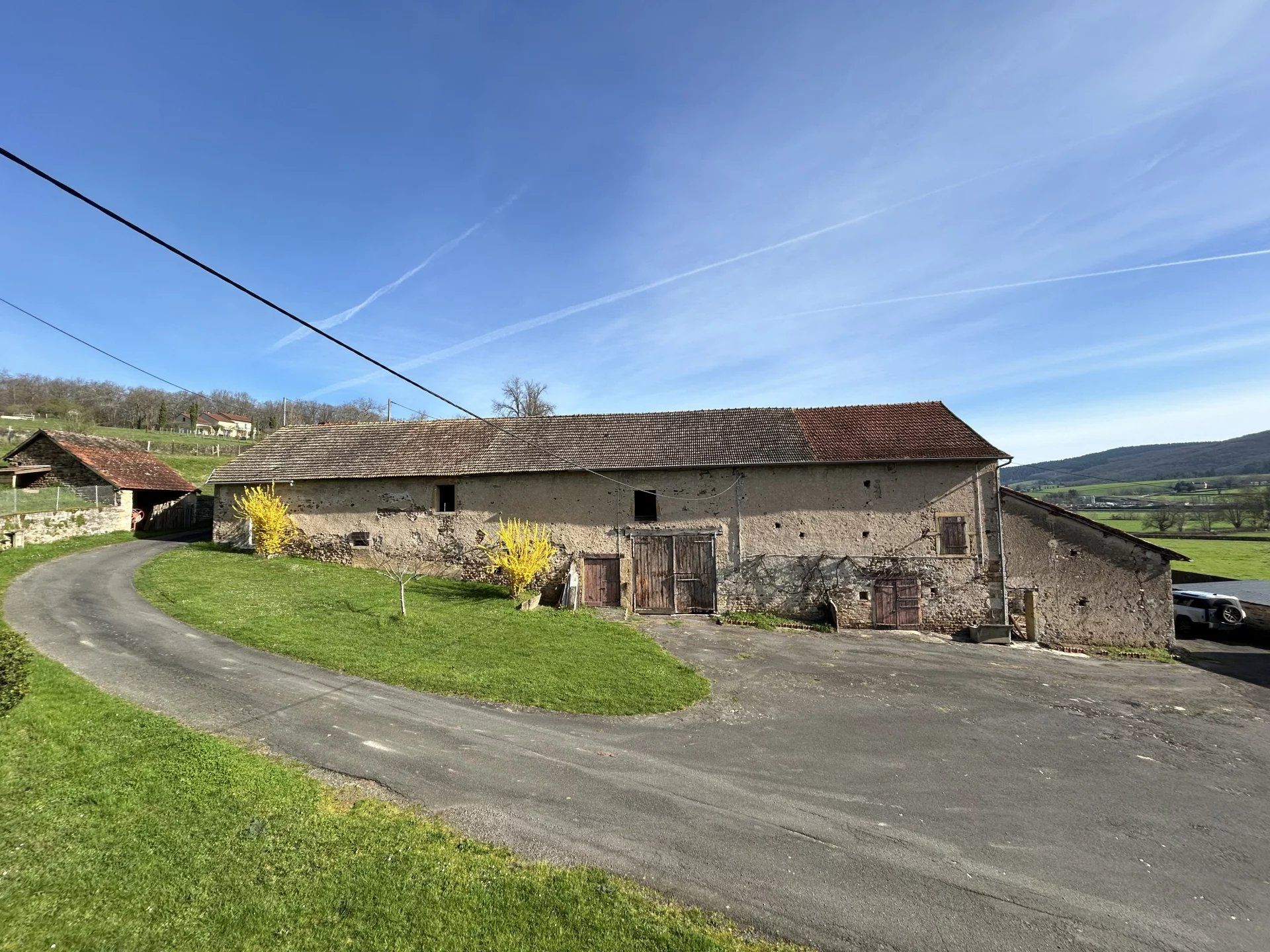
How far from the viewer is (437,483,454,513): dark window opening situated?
19562 millimetres

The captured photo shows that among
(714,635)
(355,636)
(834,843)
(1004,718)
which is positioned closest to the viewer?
(834,843)

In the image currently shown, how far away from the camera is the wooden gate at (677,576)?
18.1 meters

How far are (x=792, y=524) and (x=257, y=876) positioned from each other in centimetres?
1590

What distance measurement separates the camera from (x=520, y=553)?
17.2m

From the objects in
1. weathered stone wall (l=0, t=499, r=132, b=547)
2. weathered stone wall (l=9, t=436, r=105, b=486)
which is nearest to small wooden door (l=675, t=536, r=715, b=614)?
weathered stone wall (l=0, t=499, r=132, b=547)

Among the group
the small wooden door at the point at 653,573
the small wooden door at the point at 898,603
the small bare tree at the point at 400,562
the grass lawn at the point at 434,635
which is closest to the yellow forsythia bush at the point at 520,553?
the grass lawn at the point at 434,635

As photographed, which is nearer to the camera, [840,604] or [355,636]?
[355,636]

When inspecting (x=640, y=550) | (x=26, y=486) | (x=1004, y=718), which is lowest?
(x=1004, y=718)

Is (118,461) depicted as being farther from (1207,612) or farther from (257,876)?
(1207,612)

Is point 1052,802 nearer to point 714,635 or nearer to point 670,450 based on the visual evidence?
point 714,635

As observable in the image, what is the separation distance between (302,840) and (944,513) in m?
18.3

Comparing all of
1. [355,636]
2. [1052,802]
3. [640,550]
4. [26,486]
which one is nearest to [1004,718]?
[1052,802]

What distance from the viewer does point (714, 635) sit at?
1544cm

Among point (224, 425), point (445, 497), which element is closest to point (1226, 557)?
point (445, 497)
